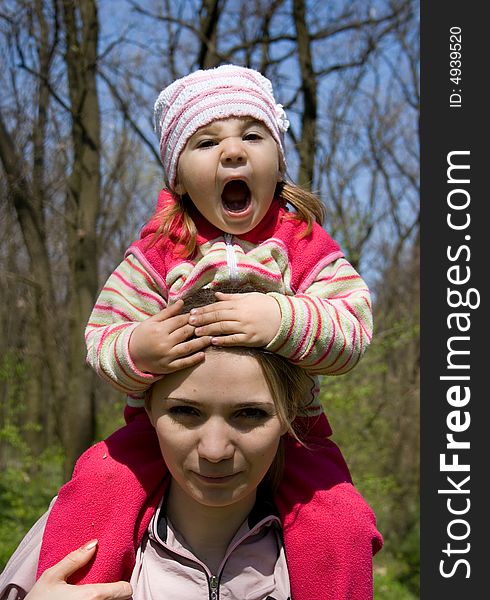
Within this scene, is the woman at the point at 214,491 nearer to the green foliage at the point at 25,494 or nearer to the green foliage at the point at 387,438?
the green foliage at the point at 387,438

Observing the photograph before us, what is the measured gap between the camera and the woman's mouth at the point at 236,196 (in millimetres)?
2084

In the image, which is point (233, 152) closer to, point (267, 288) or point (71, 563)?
point (267, 288)

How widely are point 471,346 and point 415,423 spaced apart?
20.9 feet

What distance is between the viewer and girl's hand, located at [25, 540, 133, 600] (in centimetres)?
196

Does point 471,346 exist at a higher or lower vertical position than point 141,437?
higher

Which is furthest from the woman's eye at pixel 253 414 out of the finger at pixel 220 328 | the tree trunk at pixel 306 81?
the tree trunk at pixel 306 81

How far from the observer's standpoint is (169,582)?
79.8 inches

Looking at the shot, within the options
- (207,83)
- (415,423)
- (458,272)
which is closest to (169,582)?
(207,83)

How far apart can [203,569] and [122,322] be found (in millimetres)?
733

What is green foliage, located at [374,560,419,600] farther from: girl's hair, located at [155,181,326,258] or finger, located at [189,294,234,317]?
finger, located at [189,294,234,317]

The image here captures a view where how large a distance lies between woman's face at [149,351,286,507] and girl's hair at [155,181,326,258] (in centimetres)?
39

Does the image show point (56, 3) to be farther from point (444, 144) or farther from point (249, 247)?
point (249, 247)

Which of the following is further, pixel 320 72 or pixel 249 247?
pixel 320 72

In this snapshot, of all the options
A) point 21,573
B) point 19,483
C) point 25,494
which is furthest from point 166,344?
point 19,483
